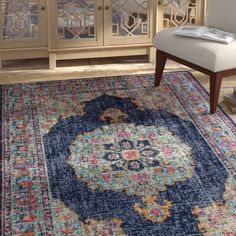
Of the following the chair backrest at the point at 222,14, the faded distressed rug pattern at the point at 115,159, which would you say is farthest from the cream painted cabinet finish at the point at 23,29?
the chair backrest at the point at 222,14

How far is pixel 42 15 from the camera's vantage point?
414cm

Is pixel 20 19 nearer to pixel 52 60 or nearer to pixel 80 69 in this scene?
pixel 52 60

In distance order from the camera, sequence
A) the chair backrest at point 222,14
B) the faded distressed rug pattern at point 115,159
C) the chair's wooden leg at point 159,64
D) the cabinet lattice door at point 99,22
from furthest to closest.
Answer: the cabinet lattice door at point 99,22 → the chair's wooden leg at point 159,64 → the chair backrest at point 222,14 → the faded distressed rug pattern at point 115,159

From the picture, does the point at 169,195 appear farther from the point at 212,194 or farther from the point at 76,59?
the point at 76,59

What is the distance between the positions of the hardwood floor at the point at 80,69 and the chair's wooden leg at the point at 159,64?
0.33m

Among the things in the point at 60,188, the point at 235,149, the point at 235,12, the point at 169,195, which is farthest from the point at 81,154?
the point at 235,12

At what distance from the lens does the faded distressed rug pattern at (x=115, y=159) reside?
2.45m

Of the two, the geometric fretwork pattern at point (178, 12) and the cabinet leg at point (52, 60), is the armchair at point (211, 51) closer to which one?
the geometric fretwork pattern at point (178, 12)

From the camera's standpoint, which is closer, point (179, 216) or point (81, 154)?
point (179, 216)

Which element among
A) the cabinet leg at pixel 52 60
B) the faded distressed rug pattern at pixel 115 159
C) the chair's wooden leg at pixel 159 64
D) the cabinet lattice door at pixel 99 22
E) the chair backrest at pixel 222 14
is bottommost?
the faded distressed rug pattern at pixel 115 159

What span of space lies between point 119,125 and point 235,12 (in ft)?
3.60

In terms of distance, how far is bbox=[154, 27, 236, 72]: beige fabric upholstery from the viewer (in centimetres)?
332

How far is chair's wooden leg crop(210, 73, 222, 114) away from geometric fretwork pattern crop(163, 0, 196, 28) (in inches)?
44.1

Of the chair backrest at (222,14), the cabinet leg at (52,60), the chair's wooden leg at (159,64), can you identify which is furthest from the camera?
the cabinet leg at (52,60)
